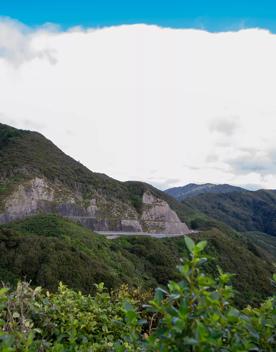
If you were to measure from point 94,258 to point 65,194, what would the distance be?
967 inches

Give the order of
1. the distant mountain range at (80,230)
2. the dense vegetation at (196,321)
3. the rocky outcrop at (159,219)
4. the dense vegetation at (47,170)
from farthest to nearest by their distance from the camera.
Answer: the rocky outcrop at (159,219) < the dense vegetation at (47,170) < the distant mountain range at (80,230) < the dense vegetation at (196,321)

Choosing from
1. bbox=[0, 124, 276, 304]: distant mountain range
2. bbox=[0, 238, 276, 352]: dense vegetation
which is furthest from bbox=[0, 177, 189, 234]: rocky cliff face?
bbox=[0, 238, 276, 352]: dense vegetation

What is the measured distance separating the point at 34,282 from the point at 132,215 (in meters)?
36.1

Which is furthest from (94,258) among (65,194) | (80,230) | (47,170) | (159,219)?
(159,219)

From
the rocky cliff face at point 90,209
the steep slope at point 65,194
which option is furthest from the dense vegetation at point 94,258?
the steep slope at point 65,194

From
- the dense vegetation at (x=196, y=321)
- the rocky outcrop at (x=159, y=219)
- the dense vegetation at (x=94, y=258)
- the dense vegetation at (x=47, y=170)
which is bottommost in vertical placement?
the dense vegetation at (x=94, y=258)

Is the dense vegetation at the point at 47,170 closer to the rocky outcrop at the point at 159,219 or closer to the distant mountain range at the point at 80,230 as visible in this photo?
the distant mountain range at the point at 80,230

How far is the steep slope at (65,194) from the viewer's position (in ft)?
161

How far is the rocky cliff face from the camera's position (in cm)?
4766

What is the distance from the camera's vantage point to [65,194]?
179ft

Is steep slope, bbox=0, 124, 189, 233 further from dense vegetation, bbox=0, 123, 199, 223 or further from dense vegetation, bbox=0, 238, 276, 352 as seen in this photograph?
dense vegetation, bbox=0, 238, 276, 352

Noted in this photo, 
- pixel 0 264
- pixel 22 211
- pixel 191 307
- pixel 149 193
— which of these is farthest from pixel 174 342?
pixel 149 193

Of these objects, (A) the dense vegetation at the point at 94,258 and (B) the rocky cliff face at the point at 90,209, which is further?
(B) the rocky cliff face at the point at 90,209

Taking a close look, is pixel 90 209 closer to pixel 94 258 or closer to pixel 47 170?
pixel 47 170
